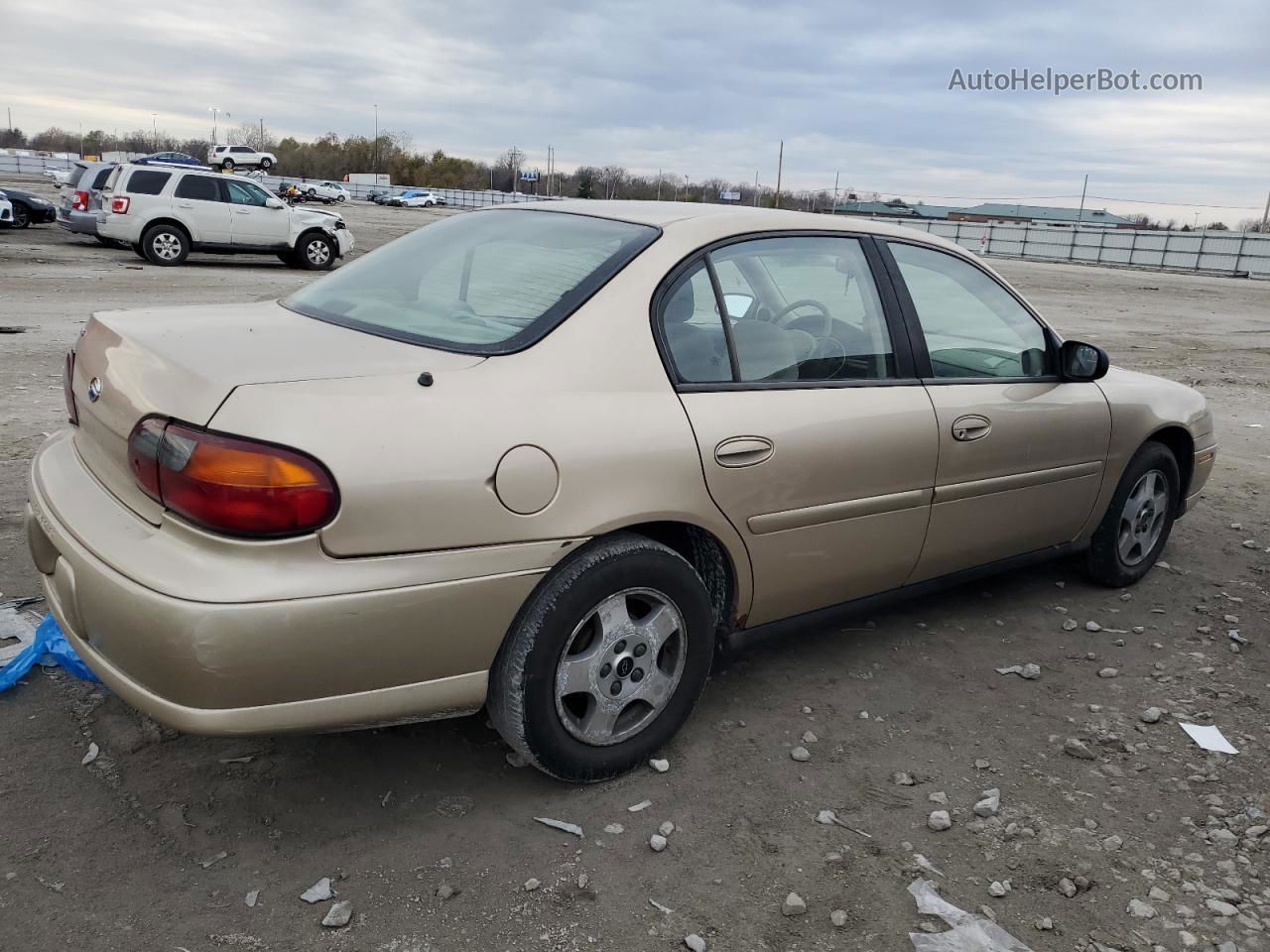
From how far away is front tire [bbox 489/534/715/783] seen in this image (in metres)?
2.68

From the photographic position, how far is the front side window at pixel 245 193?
1830cm

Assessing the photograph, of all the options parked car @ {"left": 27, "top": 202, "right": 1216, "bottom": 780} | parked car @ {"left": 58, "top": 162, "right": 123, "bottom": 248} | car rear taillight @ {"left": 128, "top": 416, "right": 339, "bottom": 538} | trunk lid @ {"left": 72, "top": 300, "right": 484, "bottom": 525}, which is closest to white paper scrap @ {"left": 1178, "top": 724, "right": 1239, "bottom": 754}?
parked car @ {"left": 27, "top": 202, "right": 1216, "bottom": 780}

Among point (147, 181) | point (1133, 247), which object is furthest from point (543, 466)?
point (1133, 247)

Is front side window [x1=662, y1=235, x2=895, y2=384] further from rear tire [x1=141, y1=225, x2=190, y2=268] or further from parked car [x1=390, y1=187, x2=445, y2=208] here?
parked car [x1=390, y1=187, x2=445, y2=208]

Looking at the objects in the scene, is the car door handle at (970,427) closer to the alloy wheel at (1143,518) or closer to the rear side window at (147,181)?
the alloy wheel at (1143,518)

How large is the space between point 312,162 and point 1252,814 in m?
122

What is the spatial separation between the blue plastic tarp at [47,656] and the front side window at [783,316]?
2.18m

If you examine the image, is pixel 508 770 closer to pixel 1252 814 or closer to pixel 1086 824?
pixel 1086 824

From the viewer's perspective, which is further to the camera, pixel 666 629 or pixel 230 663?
pixel 666 629

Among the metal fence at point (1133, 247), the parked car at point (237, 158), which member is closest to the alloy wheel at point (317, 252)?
the metal fence at point (1133, 247)

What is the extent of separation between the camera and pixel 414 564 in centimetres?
243

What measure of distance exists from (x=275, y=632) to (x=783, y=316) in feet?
6.34

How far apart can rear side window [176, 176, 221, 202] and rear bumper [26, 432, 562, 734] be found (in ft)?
56.2

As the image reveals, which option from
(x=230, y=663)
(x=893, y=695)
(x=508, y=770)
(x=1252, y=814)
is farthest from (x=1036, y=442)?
(x=230, y=663)
